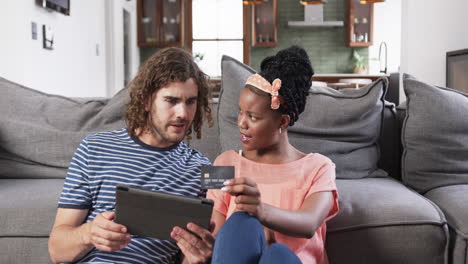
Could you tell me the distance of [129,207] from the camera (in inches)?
46.9

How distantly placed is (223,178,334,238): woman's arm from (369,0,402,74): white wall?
768 centimetres

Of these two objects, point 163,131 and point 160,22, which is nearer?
point 163,131

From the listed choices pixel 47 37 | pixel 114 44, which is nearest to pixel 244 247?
pixel 47 37

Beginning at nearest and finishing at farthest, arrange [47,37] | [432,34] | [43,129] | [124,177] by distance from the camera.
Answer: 1. [124,177]
2. [43,129]
3. [47,37]
4. [432,34]

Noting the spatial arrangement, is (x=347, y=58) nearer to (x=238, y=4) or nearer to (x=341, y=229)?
(x=238, y=4)

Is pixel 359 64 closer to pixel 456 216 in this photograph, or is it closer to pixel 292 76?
pixel 456 216

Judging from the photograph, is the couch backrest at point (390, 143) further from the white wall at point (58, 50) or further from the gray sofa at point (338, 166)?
the white wall at point (58, 50)

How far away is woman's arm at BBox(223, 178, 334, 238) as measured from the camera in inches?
45.1

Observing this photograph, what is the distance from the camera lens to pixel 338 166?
208 centimetres

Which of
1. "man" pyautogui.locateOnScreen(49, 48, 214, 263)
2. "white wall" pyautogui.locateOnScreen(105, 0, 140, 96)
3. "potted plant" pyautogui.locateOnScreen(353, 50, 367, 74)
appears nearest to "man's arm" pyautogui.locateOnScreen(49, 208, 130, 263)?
"man" pyautogui.locateOnScreen(49, 48, 214, 263)

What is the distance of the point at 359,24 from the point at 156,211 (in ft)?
26.2

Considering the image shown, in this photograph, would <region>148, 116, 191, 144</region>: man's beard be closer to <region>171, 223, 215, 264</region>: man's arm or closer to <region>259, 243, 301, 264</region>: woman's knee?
<region>171, 223, 215, 264</region>: man's arm

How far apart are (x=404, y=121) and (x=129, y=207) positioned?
1288 millimetres

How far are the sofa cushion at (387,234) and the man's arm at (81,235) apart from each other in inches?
28.3
